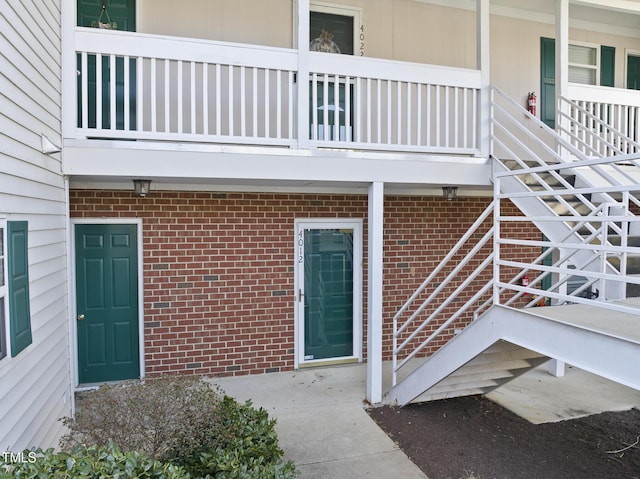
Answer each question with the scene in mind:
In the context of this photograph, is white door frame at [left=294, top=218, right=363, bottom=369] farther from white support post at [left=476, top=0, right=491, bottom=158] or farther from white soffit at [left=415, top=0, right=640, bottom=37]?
white soffit at [left=415, top=0, right=640, bottom=37]

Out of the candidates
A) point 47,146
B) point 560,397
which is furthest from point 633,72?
point 47,146

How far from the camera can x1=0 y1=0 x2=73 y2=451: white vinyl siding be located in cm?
284

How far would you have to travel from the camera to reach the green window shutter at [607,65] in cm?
738

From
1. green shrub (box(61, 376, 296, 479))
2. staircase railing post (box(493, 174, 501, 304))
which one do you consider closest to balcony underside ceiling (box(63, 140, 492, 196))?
staircase railing post (box(493, 174, 501, 304))

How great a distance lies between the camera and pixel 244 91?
448 centimetres

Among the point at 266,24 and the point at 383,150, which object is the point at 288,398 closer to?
the point at 383,150

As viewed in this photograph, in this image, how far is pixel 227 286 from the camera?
5895 mm

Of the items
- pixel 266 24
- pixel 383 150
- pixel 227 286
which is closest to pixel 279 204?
pixel 227 286

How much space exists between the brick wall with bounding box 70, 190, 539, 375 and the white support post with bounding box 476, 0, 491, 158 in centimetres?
166

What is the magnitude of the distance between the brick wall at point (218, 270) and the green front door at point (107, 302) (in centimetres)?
17

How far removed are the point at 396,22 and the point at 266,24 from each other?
185cm

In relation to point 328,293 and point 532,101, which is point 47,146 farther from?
point 532,101

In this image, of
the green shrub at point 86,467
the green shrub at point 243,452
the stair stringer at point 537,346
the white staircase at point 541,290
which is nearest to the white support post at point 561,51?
the white staircase at point 541,290

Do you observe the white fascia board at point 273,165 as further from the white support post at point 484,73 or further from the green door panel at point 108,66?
the green door panel at point 108,66
